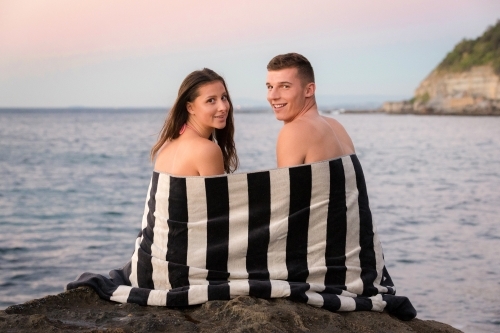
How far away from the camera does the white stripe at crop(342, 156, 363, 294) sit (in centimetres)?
409

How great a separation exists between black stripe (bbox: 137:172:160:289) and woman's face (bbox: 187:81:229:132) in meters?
0.49

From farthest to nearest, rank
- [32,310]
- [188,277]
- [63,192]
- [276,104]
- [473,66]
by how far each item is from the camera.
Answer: [473,66], [63,192], [276,104], [188,277], [32,310]

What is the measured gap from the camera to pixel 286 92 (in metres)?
4.41

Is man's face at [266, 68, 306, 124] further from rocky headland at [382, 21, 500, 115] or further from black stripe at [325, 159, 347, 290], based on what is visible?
rocky headland at [382, 21, 500, 115]

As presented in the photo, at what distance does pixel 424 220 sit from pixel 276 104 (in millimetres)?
8695

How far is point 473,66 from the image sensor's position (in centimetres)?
7531

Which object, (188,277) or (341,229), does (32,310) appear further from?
(341,229)

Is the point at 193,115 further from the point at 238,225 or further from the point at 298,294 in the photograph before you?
the point at 298,294

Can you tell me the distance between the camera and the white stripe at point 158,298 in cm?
385

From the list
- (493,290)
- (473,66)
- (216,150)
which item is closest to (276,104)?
(216,150)

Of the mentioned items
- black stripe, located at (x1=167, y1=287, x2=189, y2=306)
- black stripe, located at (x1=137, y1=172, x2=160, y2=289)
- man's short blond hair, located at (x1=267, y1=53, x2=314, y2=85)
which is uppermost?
man's short blond hair, located at (x1=267, y1=53, x2=314, y2=85)

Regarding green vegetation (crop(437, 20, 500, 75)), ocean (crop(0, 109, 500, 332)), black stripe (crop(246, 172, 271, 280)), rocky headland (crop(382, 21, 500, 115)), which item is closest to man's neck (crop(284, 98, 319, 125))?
black stripe (crop(246, 172, 271, 280))

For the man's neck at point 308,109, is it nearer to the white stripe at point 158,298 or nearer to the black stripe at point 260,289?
the black stripe at point 260,289

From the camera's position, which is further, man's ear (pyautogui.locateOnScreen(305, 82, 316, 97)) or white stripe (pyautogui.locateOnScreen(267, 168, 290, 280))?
man's ear (pyautogui.locateOnScreen(305, 82, 316, 97))
